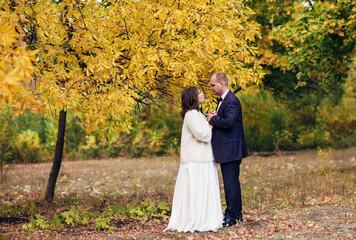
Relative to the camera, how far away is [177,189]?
5281 millimetres

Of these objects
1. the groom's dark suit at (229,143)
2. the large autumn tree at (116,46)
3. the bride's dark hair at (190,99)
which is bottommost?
the groom's dark suit at (229,143)

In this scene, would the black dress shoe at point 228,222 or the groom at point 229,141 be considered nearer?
the groom at point 229,141

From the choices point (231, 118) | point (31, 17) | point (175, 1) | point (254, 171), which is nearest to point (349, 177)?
point (254, 171)

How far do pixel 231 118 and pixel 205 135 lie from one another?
41cm

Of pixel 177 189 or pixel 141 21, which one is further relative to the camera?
pixel 141 21

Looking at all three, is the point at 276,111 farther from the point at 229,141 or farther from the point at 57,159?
the point at 229,141

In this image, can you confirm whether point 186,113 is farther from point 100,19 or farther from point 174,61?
point 100,19

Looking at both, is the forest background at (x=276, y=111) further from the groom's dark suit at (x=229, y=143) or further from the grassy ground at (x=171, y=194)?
the groom's dark suit at (x=229, y=143)

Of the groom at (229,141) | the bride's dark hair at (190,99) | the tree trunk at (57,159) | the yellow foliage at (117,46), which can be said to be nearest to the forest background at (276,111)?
the tree trunk at (57,159)

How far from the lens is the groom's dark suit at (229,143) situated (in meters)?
5.13

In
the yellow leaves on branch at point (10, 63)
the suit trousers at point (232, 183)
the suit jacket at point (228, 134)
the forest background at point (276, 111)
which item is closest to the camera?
the yellow leaves on branch at point (10, 63)

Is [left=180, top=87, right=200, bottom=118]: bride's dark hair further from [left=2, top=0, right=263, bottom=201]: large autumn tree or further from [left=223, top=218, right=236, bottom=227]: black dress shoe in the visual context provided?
[left=223, top=218, right=236, bottom=227]: black dress shoe

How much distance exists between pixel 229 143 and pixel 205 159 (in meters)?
0.38

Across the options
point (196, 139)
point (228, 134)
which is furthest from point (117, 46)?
point (228, 134)
